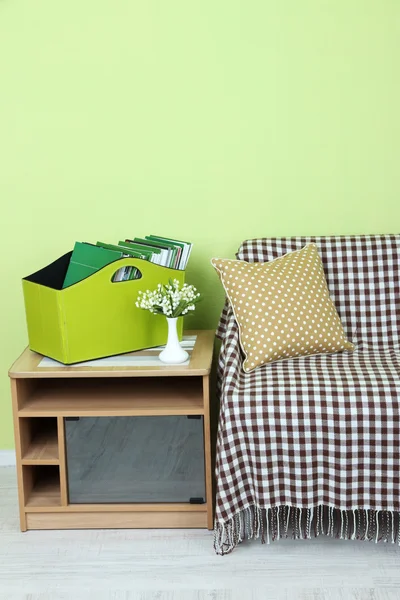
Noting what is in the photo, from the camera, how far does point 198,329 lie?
3.00 metres

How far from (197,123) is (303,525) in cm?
138

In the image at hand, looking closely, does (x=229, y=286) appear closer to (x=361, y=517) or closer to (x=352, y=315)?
(x=352, y=315)

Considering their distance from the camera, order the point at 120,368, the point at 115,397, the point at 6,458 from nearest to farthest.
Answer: the point at 120,368 → the point at 115,397 → the point at 6,458

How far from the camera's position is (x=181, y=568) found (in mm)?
2301

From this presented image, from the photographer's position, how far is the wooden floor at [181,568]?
7.16 feet

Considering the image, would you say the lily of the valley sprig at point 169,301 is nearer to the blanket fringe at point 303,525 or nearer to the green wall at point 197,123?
the green wall at point 197,123

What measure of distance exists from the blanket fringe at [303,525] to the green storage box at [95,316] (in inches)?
24.7

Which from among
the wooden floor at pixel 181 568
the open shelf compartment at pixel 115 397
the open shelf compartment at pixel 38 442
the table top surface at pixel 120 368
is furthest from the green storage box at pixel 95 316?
the wooden floor at pixel 181 568

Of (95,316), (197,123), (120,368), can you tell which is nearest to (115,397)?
(120,368)

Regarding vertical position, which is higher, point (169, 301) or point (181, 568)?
point (169, 301)

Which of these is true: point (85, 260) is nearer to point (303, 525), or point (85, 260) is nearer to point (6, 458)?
point (6, 458)

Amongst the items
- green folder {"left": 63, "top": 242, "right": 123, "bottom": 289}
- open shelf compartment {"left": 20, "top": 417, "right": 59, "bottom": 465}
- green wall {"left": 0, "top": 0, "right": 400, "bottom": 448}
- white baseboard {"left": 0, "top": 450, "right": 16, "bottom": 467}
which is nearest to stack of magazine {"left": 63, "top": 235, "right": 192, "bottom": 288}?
green folder {"left": 63, "top": 242, "right": 123, "bottom": 289}

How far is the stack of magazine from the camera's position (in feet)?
8.53

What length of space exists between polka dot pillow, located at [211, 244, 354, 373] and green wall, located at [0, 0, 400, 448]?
36cm
